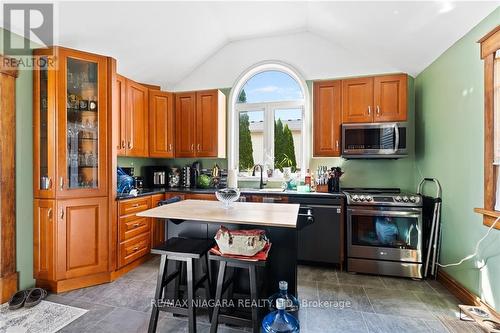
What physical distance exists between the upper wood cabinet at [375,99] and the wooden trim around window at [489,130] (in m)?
1.06

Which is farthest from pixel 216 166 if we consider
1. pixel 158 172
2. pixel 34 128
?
pixel 34 128

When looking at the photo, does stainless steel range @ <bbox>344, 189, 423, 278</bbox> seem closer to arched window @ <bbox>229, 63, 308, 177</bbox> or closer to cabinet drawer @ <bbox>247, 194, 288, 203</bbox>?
cabinet drawer @ <bbox>247, 194, 288, 203</bbox>

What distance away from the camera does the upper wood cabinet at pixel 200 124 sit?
146 inches

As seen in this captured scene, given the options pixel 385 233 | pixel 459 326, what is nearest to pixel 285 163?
pixel 385 233

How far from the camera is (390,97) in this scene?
10.3ft

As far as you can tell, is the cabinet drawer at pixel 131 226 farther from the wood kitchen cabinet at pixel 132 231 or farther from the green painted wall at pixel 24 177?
the green painted wall at pixel 24 177

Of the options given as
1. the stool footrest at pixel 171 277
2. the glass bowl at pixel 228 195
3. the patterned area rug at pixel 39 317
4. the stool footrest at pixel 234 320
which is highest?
the glass bowl at pixel 228 195

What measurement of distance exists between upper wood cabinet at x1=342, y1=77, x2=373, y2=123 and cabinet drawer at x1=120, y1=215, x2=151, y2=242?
298 cm

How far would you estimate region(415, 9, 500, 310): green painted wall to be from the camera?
2.05 meters

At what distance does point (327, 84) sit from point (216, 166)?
207 centimetres

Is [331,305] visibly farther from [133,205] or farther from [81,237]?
[81,237]

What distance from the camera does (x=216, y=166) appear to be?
397cm

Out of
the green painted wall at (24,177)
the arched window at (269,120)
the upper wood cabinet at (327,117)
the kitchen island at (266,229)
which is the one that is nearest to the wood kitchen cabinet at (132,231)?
the green painted wall at (24,177)

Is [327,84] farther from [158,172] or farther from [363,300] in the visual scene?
[158,172]
